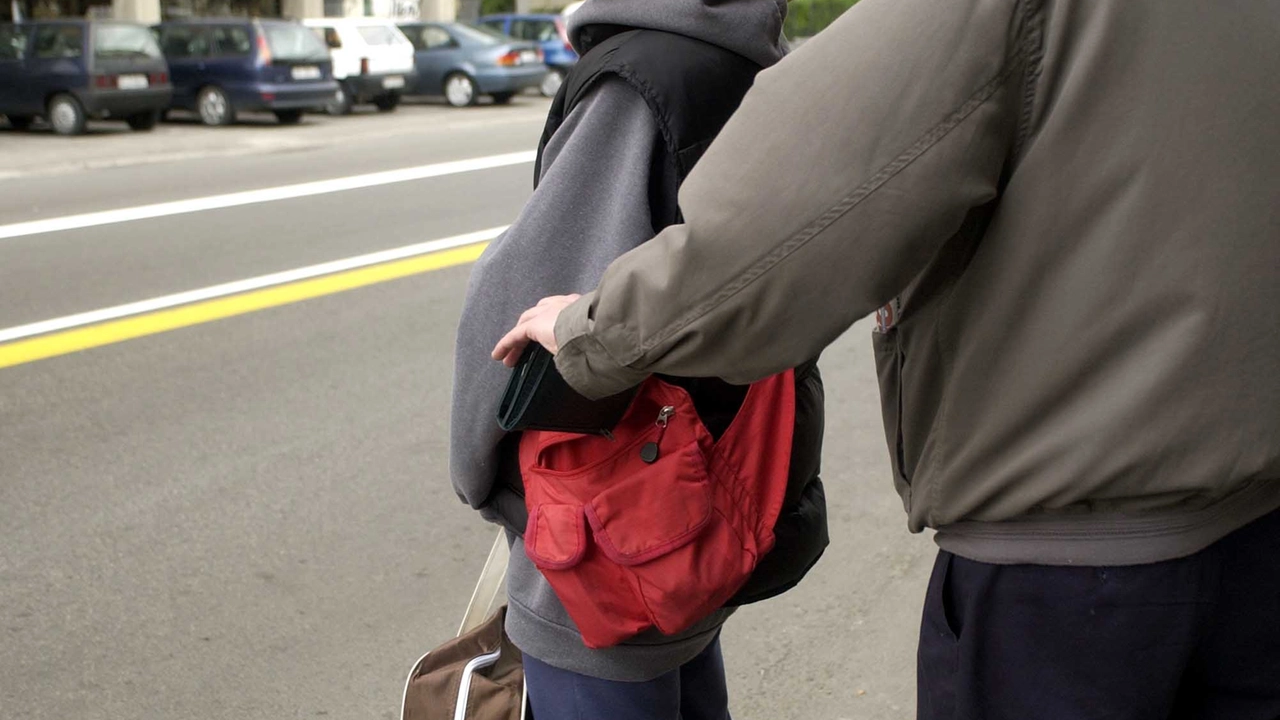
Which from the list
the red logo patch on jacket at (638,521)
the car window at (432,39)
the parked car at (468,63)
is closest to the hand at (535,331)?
the red logo patch on jacket at (638,521)

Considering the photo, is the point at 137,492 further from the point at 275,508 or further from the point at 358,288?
the point at 358,288

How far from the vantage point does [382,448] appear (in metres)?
5.27

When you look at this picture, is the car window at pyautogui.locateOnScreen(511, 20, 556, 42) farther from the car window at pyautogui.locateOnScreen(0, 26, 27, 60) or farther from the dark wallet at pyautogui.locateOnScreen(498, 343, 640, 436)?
the dark wallet at pyautogui.locateOnScreen(498, 343, 640, 436)

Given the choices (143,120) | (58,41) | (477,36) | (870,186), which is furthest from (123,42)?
(870,186)

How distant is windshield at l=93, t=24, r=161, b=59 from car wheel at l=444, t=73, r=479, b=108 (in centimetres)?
544

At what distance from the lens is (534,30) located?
2462 cm

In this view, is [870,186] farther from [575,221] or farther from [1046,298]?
[575,221]

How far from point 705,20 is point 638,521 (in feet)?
Result: 2.21

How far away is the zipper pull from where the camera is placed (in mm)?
1792

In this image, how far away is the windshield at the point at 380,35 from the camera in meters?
20.8

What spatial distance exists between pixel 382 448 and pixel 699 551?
363 centimetres

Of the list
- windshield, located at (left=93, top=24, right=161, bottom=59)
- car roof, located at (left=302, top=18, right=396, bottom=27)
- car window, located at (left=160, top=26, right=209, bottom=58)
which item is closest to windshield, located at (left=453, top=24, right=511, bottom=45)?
car roof, located at (left=302, top=18, right=396, bottom=27)

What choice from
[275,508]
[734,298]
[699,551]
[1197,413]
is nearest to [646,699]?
[699,551]

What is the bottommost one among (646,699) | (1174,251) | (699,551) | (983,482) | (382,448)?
(382,448)
